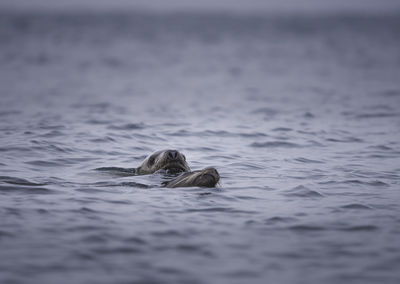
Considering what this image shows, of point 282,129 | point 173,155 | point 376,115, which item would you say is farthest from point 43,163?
point 376,115

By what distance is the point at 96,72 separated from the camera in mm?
45562

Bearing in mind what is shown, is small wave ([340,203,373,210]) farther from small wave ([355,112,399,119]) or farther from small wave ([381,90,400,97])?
small wave ([381,90,400,97])

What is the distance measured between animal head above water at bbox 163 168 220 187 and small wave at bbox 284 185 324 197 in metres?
1.40

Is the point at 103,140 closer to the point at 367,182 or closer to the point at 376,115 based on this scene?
the point at 367,182

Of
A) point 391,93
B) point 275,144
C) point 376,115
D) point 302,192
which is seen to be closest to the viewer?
point 302,192

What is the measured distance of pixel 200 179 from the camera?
36.4 ft

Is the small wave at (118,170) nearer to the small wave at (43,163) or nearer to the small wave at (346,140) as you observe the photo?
the small wave at (43,163)

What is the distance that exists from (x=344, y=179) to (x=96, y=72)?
34.8 metres

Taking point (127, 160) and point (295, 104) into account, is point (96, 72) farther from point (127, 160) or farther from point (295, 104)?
point (127, 160)

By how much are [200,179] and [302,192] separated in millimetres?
1927

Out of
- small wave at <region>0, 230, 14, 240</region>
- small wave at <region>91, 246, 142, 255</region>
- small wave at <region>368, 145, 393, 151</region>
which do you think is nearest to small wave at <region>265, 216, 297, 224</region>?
small wave at <region>91, 246, 142, 255</region>

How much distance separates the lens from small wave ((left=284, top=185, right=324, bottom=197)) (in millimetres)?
11394

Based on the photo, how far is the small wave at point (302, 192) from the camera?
11.4 metres

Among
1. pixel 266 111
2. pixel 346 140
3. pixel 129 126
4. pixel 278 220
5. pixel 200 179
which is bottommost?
pixel 278 220
